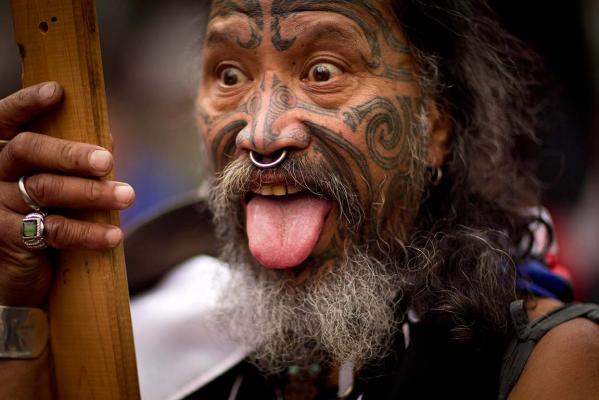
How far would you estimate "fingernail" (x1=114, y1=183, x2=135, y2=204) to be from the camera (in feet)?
4.08

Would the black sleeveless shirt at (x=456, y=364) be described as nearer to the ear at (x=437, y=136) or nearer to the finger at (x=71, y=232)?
the ear at (x=437, y=136)

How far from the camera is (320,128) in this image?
5.26 feet

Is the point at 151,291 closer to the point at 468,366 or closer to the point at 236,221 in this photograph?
the point at 236,221

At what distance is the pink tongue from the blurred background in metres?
0.95

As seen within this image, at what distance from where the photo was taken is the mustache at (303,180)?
5.23 ft

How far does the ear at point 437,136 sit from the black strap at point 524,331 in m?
0.53

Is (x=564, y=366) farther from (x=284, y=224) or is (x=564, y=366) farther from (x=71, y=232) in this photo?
(x=71, y=232)

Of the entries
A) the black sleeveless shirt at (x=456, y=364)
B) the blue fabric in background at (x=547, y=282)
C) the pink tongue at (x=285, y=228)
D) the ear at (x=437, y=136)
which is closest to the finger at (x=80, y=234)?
the pink tongue at (x=285, y=228)

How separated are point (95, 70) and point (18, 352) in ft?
2.44

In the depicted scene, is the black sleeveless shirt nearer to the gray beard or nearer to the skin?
the gray beard

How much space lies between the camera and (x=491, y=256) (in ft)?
5.64

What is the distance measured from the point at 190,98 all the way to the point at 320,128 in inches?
52.3

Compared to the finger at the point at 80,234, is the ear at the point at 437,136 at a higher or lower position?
higher

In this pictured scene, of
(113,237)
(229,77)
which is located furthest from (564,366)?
(229,77)
